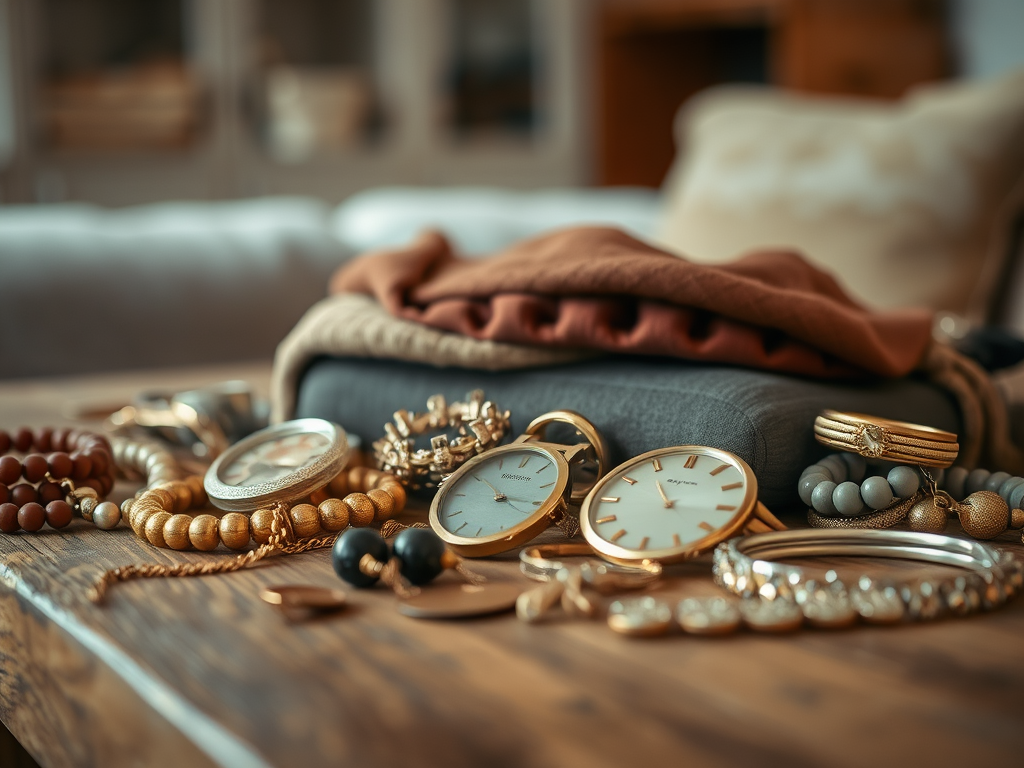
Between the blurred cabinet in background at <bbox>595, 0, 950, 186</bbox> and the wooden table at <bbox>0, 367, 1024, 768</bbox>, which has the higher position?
the blurred cabinet in background at <bbox>595, 0, 950, 186</bbox>

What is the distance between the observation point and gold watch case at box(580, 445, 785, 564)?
21.1 inches

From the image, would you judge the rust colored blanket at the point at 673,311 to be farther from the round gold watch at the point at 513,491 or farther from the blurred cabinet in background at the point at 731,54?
the blurred cabinet in background at the point at 731,54

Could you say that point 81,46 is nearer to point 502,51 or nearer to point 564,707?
point 502,51

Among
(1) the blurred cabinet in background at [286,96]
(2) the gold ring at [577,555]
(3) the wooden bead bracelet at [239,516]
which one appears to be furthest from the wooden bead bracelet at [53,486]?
(1) the blurred cabinet in background at [286,96]

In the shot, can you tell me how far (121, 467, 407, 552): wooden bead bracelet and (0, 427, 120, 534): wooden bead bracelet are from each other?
1.4 inches

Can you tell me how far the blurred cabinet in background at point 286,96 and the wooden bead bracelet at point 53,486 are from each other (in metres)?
2.25

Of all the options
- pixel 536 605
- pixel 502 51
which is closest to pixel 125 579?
pixel 536 605

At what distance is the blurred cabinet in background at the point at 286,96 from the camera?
2760 mm

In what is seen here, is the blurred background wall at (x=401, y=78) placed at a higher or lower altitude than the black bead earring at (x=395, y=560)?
higher

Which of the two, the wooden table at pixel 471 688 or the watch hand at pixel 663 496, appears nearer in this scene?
the wooden table at pixel 471 688

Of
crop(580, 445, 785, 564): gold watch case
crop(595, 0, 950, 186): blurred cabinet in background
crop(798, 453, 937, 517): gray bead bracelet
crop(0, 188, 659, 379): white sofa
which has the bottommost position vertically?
crop(0, 188, 659, 379): white sofa

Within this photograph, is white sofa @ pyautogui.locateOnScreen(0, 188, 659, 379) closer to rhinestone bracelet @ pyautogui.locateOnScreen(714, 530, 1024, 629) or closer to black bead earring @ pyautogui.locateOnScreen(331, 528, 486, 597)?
black bead earring @ pyautogui.locateOnScreen(331, 528, 486, 597)

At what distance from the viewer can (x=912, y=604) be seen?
0.47 m

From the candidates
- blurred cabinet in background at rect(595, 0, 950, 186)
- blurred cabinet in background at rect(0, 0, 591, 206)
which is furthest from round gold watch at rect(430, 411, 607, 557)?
blurred cabinet in background at rect(0, 0, 591, 206)
